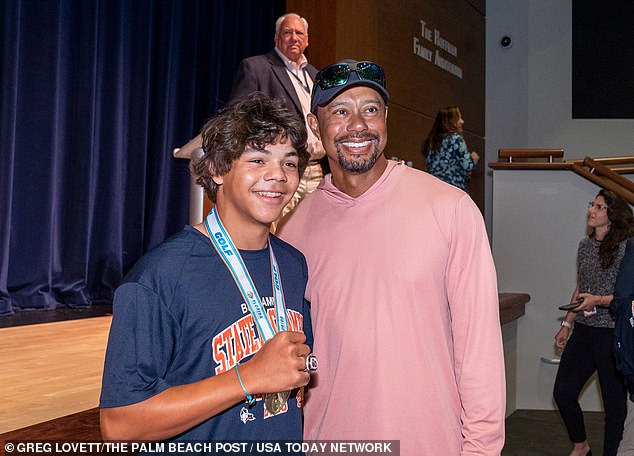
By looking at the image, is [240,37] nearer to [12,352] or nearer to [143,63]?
[143,63]

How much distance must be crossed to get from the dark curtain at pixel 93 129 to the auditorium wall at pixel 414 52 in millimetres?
1194

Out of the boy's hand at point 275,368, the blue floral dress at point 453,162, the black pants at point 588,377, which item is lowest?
the black pants at point 588,377

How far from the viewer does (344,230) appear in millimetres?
1875

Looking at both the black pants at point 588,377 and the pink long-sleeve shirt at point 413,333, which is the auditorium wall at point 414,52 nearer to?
the black pants at point 588,377

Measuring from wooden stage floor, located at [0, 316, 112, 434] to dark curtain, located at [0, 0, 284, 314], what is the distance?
1.13 m

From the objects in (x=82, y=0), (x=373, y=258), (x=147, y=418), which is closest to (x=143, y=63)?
(x=82, y=0)

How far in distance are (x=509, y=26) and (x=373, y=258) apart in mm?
9410

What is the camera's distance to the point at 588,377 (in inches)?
196

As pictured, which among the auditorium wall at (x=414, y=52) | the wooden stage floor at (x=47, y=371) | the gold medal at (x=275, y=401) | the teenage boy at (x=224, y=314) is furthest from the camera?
the auditorium wall at (x=414, y=52)

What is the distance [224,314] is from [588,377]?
4179mm

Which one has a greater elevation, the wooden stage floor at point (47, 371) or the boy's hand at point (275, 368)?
the boy's hand at point (275, 368)

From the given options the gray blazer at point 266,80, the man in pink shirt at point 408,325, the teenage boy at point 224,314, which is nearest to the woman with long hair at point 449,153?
the gray blazer at point 266,80

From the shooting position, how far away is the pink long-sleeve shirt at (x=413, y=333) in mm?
1691

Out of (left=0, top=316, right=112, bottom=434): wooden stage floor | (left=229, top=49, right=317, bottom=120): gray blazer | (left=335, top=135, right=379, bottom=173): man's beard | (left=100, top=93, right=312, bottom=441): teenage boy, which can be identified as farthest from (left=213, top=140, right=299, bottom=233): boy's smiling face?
(left=229, top=49, right=317, bottom=120): gray blazer
